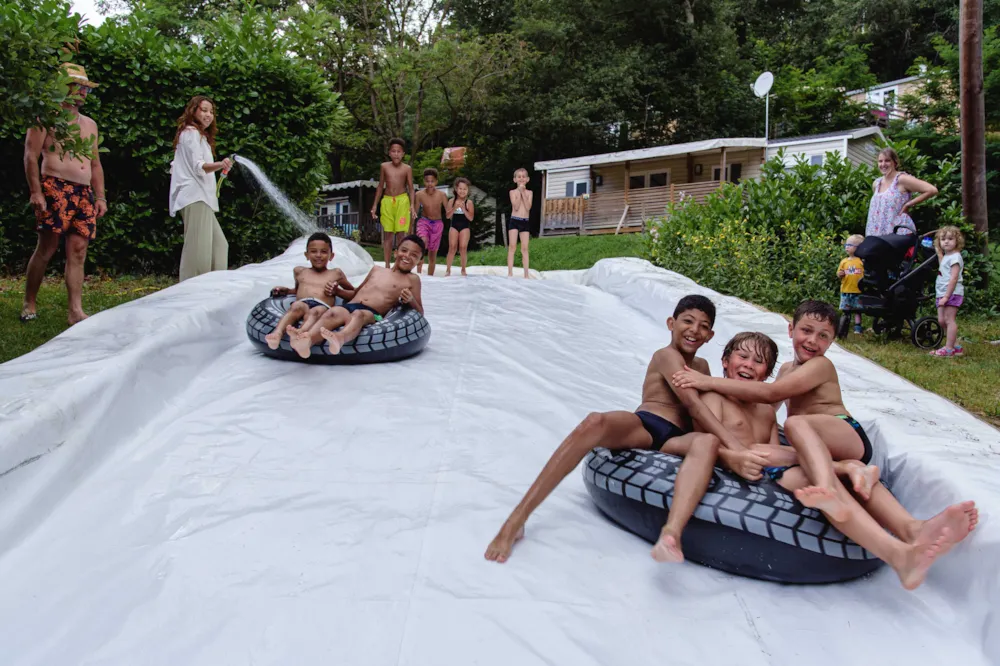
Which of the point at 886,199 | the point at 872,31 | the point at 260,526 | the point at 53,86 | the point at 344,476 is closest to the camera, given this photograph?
the point at 260,526

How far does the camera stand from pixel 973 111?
7.59 metres

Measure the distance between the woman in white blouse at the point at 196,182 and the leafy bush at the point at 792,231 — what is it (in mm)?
5559

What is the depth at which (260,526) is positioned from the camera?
256cm

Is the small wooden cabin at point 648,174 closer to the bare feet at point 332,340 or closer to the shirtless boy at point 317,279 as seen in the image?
the shirtless boy at point 317,279

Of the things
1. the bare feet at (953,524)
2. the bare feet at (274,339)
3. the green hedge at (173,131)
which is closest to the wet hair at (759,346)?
the bare feet at (953,524)

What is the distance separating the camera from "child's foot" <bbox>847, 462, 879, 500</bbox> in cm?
232

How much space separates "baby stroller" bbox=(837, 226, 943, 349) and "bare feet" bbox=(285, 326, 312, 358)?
4.84m

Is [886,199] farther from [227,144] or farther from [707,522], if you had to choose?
[227,144]

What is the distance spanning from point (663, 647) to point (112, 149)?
8.23 meters

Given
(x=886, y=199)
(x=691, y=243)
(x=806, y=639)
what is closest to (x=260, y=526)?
(x=806, y=639)

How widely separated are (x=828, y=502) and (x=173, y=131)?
820 cm

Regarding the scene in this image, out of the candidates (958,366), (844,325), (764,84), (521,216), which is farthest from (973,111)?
(764,84)

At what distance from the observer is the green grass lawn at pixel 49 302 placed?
4.78 metres

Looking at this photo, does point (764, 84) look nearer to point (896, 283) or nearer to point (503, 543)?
point (896, 283)
